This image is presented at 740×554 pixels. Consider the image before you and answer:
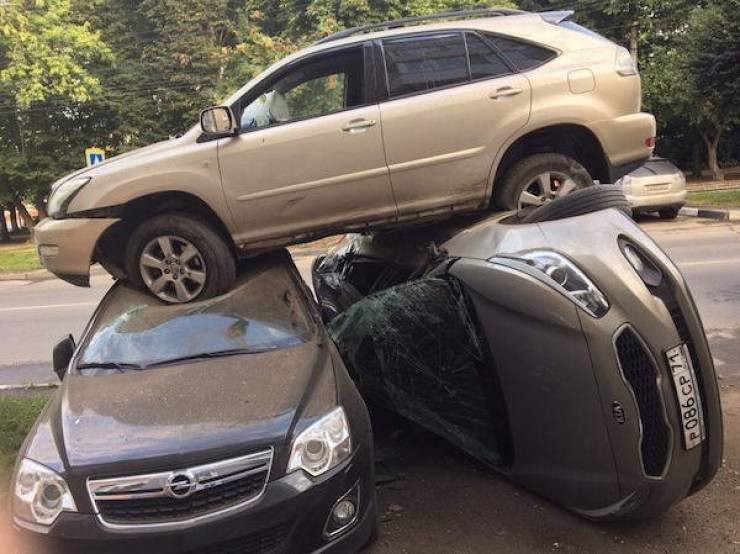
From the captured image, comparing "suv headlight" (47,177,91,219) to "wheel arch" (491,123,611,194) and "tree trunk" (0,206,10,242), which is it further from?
"tree trunk" (0,206,10,242)

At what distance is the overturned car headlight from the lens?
3.08 m

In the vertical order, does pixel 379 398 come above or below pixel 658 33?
below

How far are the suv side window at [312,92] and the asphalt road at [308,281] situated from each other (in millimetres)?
3655

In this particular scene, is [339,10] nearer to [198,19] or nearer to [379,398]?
Answer: [198,19]

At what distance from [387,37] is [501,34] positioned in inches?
31.4

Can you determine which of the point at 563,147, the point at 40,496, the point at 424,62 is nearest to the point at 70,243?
the point at 40,496

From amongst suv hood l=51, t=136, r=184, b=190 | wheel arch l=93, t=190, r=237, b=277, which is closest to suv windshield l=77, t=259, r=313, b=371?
wheel arch l=93, t=190, r=237, b=277

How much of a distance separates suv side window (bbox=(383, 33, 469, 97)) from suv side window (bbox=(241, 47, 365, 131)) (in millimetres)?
218

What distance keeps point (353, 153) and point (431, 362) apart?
60.6 inches

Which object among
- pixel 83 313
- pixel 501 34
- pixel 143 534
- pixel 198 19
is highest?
pixel 198 19

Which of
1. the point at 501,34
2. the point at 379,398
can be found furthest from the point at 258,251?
the point at 501,34

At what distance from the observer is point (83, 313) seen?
991cm

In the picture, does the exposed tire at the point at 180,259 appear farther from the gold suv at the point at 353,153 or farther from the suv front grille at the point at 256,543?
the suv front grille at the point at 256,543

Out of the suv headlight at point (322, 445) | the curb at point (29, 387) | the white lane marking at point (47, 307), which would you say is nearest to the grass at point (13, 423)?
the curb at point (29, 387)
